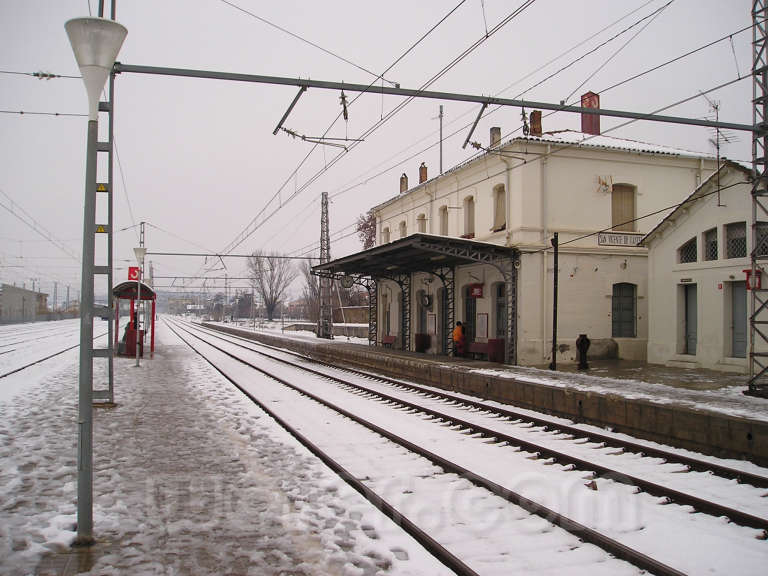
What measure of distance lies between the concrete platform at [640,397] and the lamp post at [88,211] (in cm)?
794

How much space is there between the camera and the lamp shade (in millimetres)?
4477

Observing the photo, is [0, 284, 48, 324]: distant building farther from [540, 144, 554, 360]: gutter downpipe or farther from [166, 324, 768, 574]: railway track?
[166, 324, 768, 574]: railway track

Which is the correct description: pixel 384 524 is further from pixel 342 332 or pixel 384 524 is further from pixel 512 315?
pixel 342 332

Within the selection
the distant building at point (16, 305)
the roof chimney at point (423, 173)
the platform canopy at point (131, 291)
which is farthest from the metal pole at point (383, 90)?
the distant building at point (16, 305)

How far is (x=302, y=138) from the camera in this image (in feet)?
44.6

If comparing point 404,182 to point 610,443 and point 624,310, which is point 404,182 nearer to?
point 624,310

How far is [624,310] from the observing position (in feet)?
69.0

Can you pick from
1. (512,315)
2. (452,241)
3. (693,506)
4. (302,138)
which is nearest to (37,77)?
(302,138)

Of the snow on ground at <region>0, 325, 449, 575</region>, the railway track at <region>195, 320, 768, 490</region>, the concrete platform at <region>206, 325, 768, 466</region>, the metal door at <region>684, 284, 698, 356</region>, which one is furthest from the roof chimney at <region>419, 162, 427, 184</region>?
the snow on ground at <region>0, 325, 449, 575</region>

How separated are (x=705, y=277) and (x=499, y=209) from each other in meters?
7.51

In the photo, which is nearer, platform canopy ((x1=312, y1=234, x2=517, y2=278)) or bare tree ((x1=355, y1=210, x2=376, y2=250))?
platform canopy ((x1=312, y1=234, x2=517, y2=278))

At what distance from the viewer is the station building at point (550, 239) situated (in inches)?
773

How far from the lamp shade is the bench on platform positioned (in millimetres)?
17287

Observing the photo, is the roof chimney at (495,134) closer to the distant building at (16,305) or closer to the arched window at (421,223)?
the arched window at (421,223)
